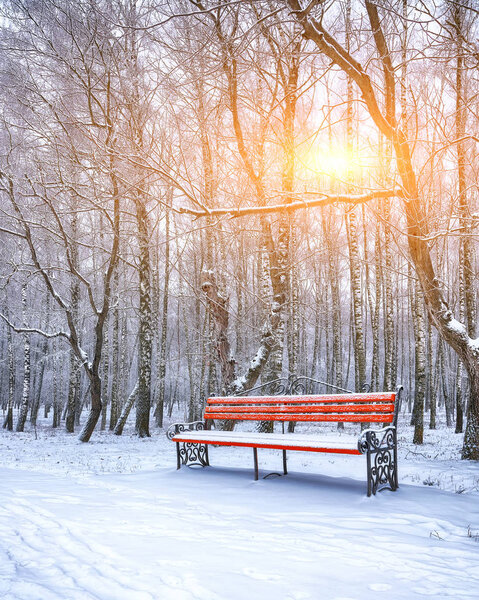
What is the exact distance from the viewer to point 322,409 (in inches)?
218

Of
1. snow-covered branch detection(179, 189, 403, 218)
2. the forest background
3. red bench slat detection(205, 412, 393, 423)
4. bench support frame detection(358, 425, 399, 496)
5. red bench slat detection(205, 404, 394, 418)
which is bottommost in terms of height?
bench support frame detection(358, 425, 399, 496)

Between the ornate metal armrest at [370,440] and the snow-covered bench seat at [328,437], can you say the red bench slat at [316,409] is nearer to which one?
the snow-covered bench seat at [328,437]

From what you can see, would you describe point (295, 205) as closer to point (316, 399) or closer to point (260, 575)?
point (316, 399)

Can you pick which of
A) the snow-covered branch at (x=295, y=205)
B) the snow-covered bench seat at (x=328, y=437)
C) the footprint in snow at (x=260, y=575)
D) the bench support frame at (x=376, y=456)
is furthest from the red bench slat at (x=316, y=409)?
the footprint in snow at (x=260, y=575)

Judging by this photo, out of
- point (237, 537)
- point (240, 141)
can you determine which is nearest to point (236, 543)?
point (237, 537)

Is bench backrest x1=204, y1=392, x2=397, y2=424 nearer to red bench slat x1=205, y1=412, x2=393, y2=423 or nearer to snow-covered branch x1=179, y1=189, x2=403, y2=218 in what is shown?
red bench slat x1=205, y1=412, x2=393, y2=423

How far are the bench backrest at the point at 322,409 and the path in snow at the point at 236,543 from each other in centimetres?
78

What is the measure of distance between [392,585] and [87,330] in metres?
23.5

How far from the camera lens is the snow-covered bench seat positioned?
469 centimetres

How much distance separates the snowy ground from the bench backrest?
766mm

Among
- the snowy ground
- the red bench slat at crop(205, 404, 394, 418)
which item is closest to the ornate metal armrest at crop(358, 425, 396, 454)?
the red bench slat at crop(205, 404, 394, 418)

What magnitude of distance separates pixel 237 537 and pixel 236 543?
5.8 inches

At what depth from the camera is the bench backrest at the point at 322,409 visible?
4.91m

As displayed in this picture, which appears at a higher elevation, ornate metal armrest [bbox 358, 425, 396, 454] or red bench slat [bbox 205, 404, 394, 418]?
red bench slat [bbox 205, 404, 394, 418]
